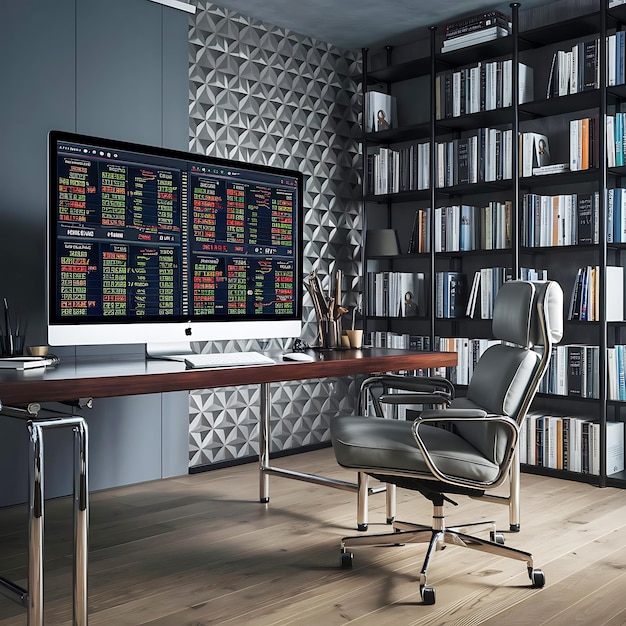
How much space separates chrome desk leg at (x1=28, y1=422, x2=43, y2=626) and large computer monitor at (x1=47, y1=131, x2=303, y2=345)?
30.4 inches

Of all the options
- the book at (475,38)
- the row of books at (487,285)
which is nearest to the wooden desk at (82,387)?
the row of books at (487,285)

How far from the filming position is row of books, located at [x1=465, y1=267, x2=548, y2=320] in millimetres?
4350

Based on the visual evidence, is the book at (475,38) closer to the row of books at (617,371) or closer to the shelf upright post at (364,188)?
the shelf upright post at (364,188)

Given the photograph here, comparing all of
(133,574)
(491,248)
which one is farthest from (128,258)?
(491,248)

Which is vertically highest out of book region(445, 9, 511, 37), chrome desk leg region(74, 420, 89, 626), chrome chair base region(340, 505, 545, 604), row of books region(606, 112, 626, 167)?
book region(445, 9, 511, 37)

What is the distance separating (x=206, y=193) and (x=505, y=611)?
74.9 inches

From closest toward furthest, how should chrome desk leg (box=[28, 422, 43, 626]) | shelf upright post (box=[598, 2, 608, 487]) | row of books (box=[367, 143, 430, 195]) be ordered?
chrome desk leg (box=[28, 422, 43, 626]) < shelf upright post (box=[598, 2, 608, 487]) < row of books (box=[367, 143, 430, 195])

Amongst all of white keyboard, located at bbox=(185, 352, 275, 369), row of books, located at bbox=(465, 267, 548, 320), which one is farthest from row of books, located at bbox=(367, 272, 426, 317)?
white keyboard, located at bbox=(185, 352, 275, 369)

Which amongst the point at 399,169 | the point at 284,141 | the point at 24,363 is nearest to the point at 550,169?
the point at 399,169

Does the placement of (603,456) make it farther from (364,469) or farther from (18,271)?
(18,271)

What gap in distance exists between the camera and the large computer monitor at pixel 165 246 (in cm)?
273

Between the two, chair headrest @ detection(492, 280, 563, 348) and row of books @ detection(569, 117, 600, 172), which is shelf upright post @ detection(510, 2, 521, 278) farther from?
chair headrest @ detection(492, 280, 563, 348)

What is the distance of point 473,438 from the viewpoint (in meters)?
2.63

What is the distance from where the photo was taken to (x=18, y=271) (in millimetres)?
3461
